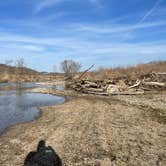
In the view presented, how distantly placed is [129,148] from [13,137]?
597 cm

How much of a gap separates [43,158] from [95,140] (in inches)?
114

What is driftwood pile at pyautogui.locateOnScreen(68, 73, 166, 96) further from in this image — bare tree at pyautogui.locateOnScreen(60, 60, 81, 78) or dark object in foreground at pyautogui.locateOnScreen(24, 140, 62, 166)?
bare tree at pyautogui.locateOnScreen(60, 60, 81, 78)

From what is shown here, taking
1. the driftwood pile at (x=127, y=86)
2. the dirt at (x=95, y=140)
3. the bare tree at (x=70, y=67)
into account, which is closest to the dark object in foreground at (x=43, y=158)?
the dirt at (x=95, y=140)

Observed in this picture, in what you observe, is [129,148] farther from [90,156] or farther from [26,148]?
[26,148]

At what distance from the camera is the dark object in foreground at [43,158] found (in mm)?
8945

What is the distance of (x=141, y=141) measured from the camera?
11.1 metres

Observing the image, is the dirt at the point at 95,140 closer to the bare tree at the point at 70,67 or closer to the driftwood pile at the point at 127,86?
the driftwood pile at the point at 127,86

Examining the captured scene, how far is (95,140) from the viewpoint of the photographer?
11.5 m

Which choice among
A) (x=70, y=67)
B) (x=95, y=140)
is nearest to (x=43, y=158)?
(x=95, y=140)

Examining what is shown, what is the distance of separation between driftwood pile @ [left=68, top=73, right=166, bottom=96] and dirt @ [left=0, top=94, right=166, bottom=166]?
17942 millimetres

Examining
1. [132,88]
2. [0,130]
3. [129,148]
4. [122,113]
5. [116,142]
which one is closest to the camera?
[129,148]

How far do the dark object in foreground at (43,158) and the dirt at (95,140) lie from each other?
0.21 m

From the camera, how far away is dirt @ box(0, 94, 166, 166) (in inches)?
358

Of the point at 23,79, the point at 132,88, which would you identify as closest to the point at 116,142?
the point at 132,88
